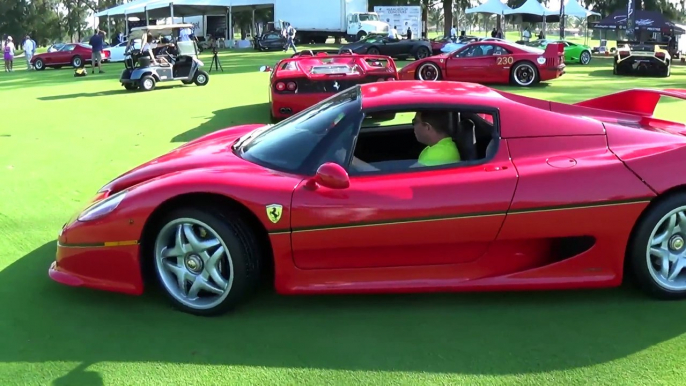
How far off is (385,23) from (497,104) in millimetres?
40185

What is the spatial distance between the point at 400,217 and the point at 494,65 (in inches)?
537

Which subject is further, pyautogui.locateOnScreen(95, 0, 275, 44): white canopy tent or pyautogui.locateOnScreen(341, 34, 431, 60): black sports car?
pyautogui.locateOnScreen(95, 0, 275, 44): white canopy tent

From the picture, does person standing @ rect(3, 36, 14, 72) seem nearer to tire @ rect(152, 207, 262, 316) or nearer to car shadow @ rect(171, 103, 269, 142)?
car shadow @ rect(171, 103, 269, 142)

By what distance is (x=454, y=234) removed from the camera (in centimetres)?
333

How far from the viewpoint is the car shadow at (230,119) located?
9493mm

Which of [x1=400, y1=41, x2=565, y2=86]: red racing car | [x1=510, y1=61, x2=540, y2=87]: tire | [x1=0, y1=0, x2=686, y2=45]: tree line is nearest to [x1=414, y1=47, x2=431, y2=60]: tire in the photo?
[x1=400, y1=41, x2=565, y2=86]: red racing car

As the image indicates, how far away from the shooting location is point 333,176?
3.26 meters

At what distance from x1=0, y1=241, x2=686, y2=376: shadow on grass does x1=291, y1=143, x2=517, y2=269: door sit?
38 centimetres

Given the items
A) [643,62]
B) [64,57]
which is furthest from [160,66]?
[643,62]

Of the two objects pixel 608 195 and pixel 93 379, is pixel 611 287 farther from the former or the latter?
pixel 93 379

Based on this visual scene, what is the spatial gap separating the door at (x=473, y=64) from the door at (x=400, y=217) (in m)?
13.4

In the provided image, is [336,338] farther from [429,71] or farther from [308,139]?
[429,71]

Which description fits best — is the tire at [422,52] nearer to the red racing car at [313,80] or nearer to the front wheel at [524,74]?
the front wheel at [524,74]

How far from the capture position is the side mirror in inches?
128
